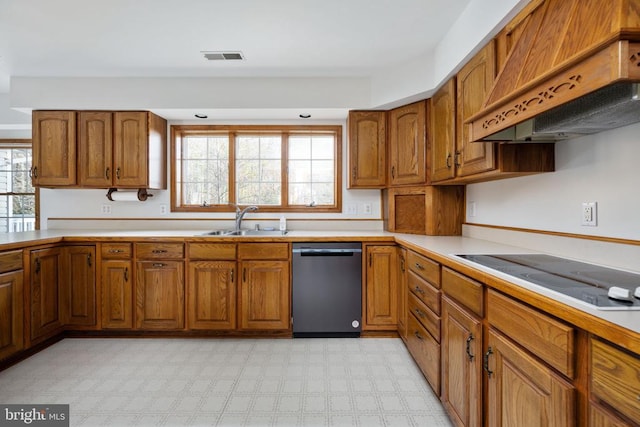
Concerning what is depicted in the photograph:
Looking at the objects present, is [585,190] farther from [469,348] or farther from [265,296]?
[265,296]

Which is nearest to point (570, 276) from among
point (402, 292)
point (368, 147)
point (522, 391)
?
point (522, 391)

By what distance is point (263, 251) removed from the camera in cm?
284

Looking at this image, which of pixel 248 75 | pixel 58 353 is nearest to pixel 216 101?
pixel 248 75

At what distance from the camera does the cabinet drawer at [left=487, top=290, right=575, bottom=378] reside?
2.98ft

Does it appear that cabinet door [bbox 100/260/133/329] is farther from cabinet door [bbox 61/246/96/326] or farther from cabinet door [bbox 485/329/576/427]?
cabinet door [bbox 485/329/576/427]

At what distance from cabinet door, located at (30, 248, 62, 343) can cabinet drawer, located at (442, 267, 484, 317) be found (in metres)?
3.05

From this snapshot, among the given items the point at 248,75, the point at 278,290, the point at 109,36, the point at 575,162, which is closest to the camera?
the point at 575,162

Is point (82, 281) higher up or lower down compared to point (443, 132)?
lower down

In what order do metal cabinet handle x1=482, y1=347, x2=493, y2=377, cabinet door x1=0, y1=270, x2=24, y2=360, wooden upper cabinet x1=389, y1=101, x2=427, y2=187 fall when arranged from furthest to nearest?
wooden upper cabinet x1=389, y1=101, x2=427, y2=187 < cabinet door x1=0, y1=270, x2=24, y2=360 < metal cabinet handle x1=482, y1=347, x2=493, y2=377

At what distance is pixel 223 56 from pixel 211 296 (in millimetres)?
2055

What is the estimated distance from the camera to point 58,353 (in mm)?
2588

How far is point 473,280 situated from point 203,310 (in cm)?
228

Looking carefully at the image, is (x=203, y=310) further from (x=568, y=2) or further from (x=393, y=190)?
(x=568, y=2)

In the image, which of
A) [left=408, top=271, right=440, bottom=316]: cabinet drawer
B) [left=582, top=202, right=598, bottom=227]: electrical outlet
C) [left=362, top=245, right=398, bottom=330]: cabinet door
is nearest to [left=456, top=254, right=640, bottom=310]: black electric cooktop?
[left=582, top=202, right=598, bottom=227]: electrical outlet
